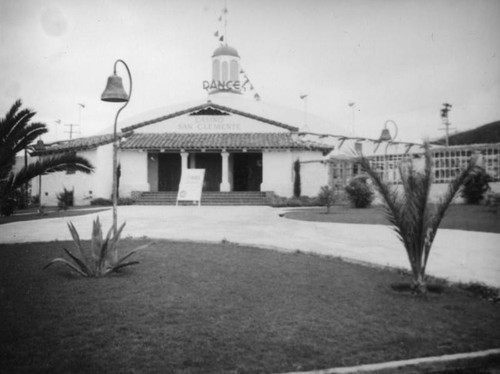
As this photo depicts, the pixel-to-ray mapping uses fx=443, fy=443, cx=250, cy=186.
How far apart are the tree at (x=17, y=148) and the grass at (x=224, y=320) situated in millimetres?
1367

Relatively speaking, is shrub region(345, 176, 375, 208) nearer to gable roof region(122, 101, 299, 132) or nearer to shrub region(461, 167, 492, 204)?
shrub region(461, 167, 492, 204)

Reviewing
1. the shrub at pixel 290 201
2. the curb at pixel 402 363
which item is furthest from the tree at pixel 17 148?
the shrub at pixel 290 201

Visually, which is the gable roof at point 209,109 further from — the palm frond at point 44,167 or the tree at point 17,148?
the tree at point 17,148

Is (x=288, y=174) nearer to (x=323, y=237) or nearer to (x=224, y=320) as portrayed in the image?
(x=323, y=237)

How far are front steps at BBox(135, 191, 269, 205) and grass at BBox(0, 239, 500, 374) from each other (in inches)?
676

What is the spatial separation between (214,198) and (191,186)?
3214 millimetres

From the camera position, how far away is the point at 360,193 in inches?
816

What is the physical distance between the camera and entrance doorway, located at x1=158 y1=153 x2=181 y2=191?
96.5 feet

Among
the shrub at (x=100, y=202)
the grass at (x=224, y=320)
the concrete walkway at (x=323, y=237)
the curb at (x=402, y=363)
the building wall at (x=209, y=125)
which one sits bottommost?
the curb at (x=402, y=363)

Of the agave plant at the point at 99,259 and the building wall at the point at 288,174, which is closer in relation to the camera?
the agave plant at the point at 99,259

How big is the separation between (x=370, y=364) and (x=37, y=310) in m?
3.51

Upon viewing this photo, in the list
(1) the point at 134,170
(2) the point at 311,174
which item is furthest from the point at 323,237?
(1) the point at 134,170

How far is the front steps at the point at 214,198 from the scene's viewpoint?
79.6 ft

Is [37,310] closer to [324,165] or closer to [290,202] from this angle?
[290,202]
